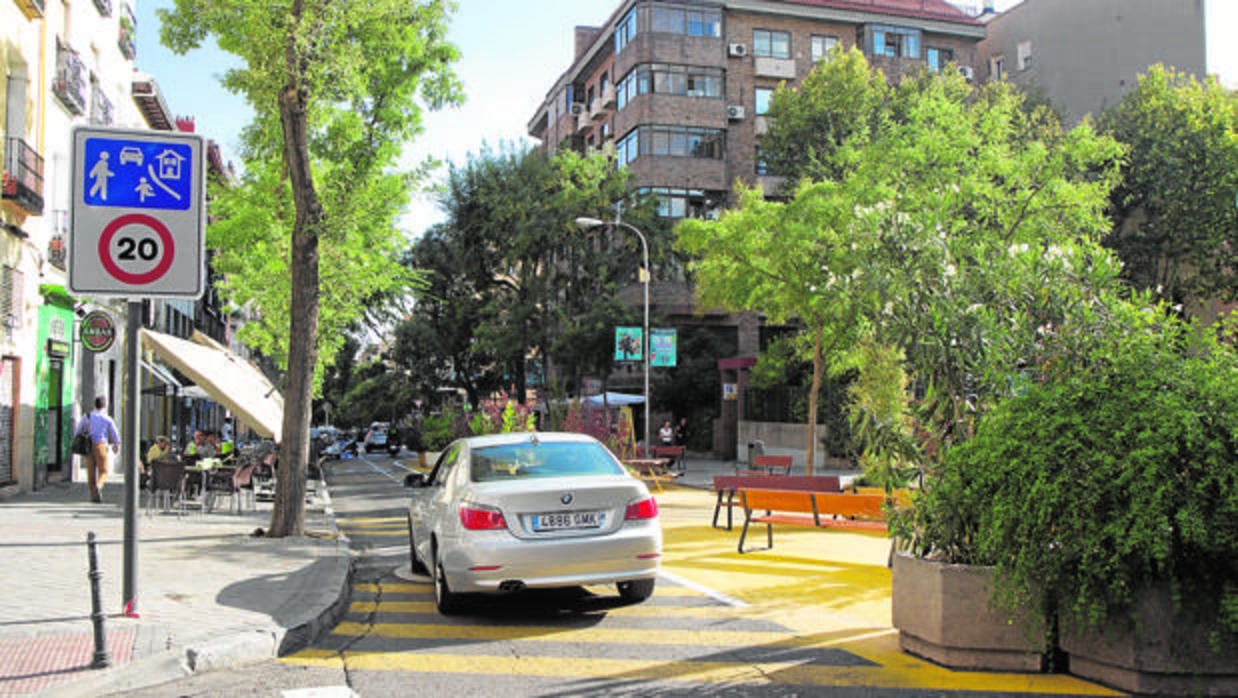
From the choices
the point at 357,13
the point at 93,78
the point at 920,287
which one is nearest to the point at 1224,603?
the point at 920,287

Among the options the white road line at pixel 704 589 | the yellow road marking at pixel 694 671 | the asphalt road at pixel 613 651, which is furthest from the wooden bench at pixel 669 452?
the yellow road marking at pixel 694 671

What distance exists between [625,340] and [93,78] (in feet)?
56.6

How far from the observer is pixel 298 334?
13.9 metres

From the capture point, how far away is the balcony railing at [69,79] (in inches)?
864

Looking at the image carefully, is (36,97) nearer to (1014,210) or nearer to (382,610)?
(382,610)

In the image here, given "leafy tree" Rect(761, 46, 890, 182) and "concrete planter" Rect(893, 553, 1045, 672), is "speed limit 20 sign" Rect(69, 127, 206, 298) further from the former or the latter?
"leafy tree" Rect(761, 46, 890, 182)

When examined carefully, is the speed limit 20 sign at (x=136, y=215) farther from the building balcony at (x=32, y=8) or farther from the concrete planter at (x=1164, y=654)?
the building balcony at (x=32, y=8)

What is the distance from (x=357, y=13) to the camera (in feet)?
44.7

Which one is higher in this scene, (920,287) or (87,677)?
(920,287)

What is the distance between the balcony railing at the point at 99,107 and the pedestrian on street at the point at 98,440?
35.0 feet

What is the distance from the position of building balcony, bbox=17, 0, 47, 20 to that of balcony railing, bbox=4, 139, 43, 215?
8.73 ft

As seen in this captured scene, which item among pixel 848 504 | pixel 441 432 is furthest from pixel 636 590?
pixel 441 432

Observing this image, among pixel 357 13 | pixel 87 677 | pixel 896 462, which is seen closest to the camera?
pixel 87 677

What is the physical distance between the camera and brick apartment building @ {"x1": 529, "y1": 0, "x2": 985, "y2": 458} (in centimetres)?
4669
